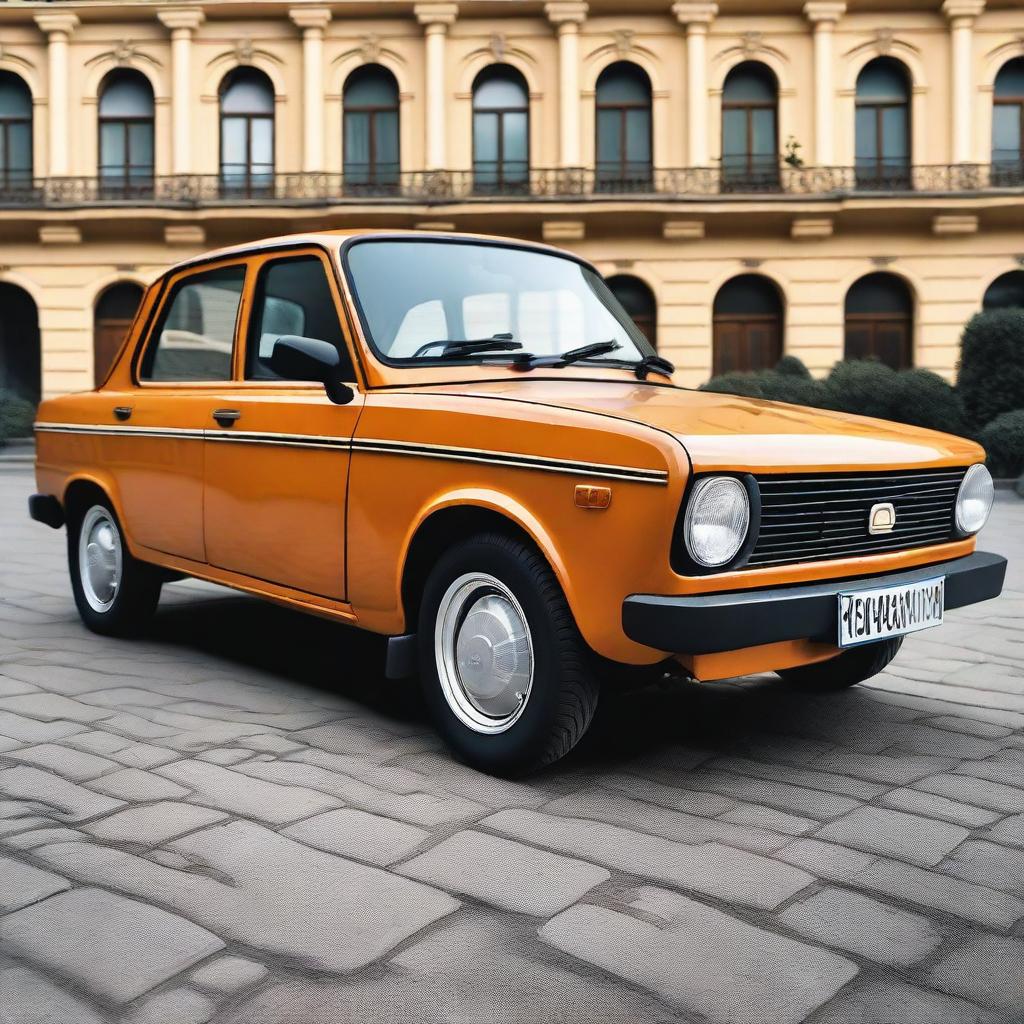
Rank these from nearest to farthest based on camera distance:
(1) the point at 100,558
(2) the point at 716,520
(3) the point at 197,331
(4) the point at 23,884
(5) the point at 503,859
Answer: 1. (4) the point at 23,884
2. (5) the point at 503,859
3. (2) the point at 716,520
4. (3) the point at 197,331
5. (1) the point at 100,558

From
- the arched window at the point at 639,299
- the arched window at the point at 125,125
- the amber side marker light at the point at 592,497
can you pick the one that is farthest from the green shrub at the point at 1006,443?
the arched window at the point at 125,125

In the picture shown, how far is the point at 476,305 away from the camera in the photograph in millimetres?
4703

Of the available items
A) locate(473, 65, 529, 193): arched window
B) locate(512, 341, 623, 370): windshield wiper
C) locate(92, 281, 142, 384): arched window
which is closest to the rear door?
locate(512, 341, 623, 370): windshield wiper

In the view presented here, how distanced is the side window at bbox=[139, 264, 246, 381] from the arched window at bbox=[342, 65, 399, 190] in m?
23.1

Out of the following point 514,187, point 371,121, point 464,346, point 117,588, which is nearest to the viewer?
point 464,346

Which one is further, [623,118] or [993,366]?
[623,118]

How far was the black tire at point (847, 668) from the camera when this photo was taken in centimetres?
491

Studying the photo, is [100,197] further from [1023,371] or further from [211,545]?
[211,545]

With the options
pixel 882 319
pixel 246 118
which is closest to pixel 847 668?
pixel 882 319

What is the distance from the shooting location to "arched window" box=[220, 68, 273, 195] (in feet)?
92.4

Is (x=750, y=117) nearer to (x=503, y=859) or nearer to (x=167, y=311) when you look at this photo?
(x=167, y=311)

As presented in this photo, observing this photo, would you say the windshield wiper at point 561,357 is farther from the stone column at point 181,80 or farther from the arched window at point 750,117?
the stone column at point 181,80

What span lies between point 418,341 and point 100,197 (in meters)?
26.0

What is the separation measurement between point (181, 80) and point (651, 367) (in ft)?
85.2
